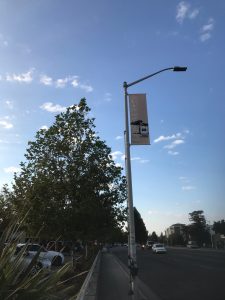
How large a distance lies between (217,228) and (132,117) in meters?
173

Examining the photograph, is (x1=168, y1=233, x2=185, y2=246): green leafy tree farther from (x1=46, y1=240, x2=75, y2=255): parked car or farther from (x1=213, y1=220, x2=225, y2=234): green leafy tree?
(x1=46, y1=240, x2=75, y2=255): parked car

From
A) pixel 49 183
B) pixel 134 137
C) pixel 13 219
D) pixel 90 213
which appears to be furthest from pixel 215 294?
pixel 13 219

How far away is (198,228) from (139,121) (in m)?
153

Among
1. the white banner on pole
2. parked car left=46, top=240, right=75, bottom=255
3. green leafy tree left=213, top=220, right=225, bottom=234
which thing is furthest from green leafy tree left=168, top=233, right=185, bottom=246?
the white banner on pole

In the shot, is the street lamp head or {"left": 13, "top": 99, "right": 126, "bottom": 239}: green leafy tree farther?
{"left": 13, "top": 99, "right": 126, "bottom": 239}: green leafy tree

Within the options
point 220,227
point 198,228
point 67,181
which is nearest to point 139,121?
point 67,181

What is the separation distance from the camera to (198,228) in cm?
15988

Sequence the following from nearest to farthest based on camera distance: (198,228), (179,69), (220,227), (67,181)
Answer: (179,69) → (67,181) → (198,228) → (220,227)

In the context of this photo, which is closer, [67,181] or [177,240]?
[67,181]

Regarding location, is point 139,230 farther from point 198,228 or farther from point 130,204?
point 130,204

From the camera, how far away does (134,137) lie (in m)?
12.5

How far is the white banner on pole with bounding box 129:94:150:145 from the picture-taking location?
12.5 m

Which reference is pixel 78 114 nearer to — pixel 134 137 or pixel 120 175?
pixel 120 175

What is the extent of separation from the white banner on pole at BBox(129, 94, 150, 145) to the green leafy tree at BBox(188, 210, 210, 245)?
148 metres
